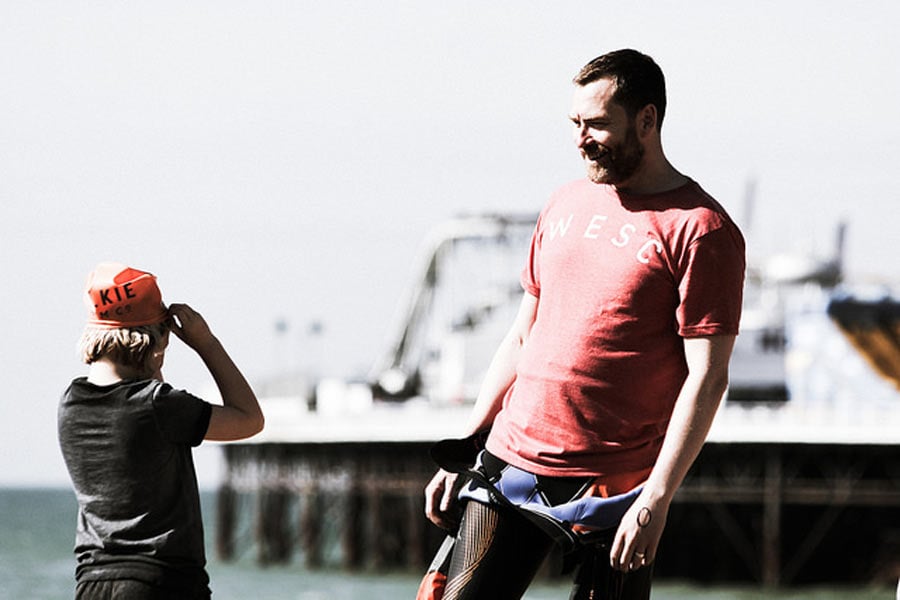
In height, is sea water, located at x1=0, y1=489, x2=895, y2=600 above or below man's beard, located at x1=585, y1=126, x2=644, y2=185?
below

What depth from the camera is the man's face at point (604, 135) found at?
3961 mm

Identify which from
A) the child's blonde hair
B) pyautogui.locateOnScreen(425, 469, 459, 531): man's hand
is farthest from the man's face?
the child's blonde hair

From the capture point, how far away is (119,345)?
4070 mm

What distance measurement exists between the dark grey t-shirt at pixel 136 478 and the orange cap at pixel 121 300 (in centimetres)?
14

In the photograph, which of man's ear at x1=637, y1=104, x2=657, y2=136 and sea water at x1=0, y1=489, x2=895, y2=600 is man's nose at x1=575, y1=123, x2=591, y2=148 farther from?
sea water at x1=0, y1=489, x2=895, y2=600

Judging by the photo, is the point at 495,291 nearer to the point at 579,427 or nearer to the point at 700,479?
the point at 700,479

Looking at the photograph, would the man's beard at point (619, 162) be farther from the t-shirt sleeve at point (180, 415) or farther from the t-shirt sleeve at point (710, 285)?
the t-shirt sleeve at point (180, 415)

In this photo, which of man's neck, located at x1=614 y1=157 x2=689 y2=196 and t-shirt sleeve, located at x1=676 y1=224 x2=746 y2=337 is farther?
man's neck, located at x1=614 y1=157 x2=689 y2=196

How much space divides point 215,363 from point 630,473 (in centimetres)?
97

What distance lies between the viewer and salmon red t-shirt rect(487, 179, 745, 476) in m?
3.92

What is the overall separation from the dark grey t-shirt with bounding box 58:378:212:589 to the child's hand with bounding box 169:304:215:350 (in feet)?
0.64

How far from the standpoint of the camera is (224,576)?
4575 cm

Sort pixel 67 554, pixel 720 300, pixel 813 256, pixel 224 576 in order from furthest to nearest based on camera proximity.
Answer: pixel 67 554 → pixel 813 256 → pixel 224 576 → pixel 720 300

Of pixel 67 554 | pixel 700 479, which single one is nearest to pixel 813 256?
pixel 700 479
